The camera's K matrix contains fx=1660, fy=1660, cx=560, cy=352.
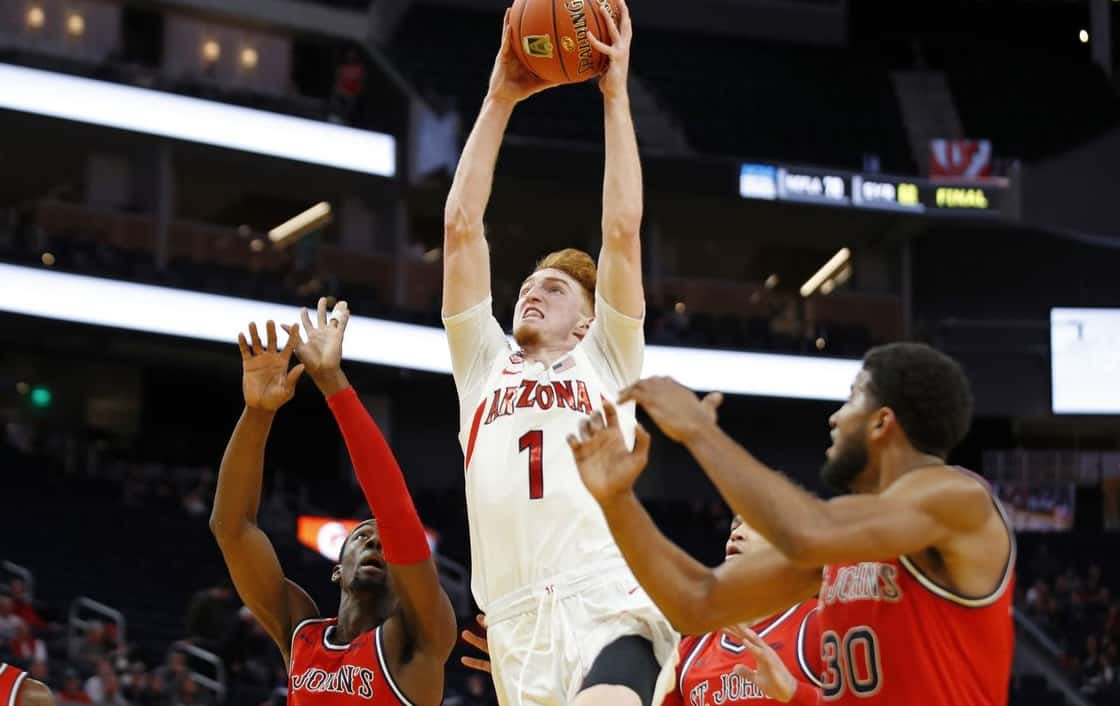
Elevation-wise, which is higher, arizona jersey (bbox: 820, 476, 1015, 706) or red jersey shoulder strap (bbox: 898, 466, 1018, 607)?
red jersey shoulder strap (bbox: 898, 466, 1018, 607)

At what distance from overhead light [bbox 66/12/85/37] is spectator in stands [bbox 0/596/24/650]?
1406 centimetres

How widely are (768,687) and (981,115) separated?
27494 millimetres

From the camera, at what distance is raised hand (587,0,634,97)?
195 inches

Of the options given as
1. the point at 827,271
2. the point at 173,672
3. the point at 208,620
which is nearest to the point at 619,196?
the point at 173,672

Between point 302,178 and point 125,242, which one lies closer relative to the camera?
point 125,242

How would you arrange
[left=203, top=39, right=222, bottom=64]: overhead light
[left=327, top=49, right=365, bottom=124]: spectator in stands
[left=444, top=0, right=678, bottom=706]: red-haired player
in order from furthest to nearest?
1. [left=203, top=39, right=222, bottom=64]: overhead light
2. [left=327, top=49, right=365, bottom=124]: spectator in stands
3. [left=444, top=0, right=678, bottom=706]: red-haired player

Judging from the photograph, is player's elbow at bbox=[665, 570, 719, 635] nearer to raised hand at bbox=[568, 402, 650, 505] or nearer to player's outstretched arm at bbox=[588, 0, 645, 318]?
raised hand at bbox=[568, 402, 650, 505]

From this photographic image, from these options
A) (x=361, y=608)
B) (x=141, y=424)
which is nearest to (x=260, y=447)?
(x=361, y=608)

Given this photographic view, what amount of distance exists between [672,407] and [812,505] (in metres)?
0.34

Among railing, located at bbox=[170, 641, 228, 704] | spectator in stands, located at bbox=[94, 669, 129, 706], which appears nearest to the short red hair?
spectator in stands, located at bbox=[94, 669, 129, 706]

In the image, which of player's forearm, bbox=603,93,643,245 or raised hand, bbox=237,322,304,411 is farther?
raised hand, bbox=237,322,304,411

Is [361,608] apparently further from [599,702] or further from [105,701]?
[105,701]

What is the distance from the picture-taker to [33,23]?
82.3ft

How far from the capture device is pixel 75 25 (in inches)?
1011
